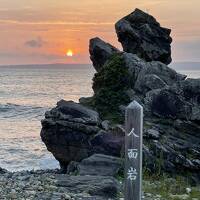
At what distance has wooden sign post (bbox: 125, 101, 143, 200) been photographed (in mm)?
8492

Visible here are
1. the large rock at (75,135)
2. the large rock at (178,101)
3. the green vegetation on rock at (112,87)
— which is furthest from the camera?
the green vegetation on rock at (112,87)

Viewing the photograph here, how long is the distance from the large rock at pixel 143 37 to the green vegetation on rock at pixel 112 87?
5267 millimetres

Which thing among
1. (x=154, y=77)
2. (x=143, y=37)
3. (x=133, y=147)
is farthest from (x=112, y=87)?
(x=133, y=147)

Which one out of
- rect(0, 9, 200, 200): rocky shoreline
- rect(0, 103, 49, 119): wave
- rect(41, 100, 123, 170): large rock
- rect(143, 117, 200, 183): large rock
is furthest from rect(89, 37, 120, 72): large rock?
rect(0, 103, 49, 119): wave

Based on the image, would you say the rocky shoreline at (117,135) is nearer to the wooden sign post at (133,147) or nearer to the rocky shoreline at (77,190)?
the rocky shoreline at (77,190)

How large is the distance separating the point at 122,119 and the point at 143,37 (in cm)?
985

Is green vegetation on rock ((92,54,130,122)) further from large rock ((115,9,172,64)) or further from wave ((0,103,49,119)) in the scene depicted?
wave ((0,103,49,119))

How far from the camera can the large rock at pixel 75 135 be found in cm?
2220

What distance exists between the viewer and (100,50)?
30391mm

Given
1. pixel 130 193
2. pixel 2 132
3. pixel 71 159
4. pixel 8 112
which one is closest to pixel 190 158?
pixel 71 159

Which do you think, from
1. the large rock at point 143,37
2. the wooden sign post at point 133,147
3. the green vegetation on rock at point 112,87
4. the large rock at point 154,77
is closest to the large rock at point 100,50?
the large rock at point 143,37

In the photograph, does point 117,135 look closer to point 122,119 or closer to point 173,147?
point 122,119

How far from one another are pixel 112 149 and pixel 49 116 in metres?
4.18

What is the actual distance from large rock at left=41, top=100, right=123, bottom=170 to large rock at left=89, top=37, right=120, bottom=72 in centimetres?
661
